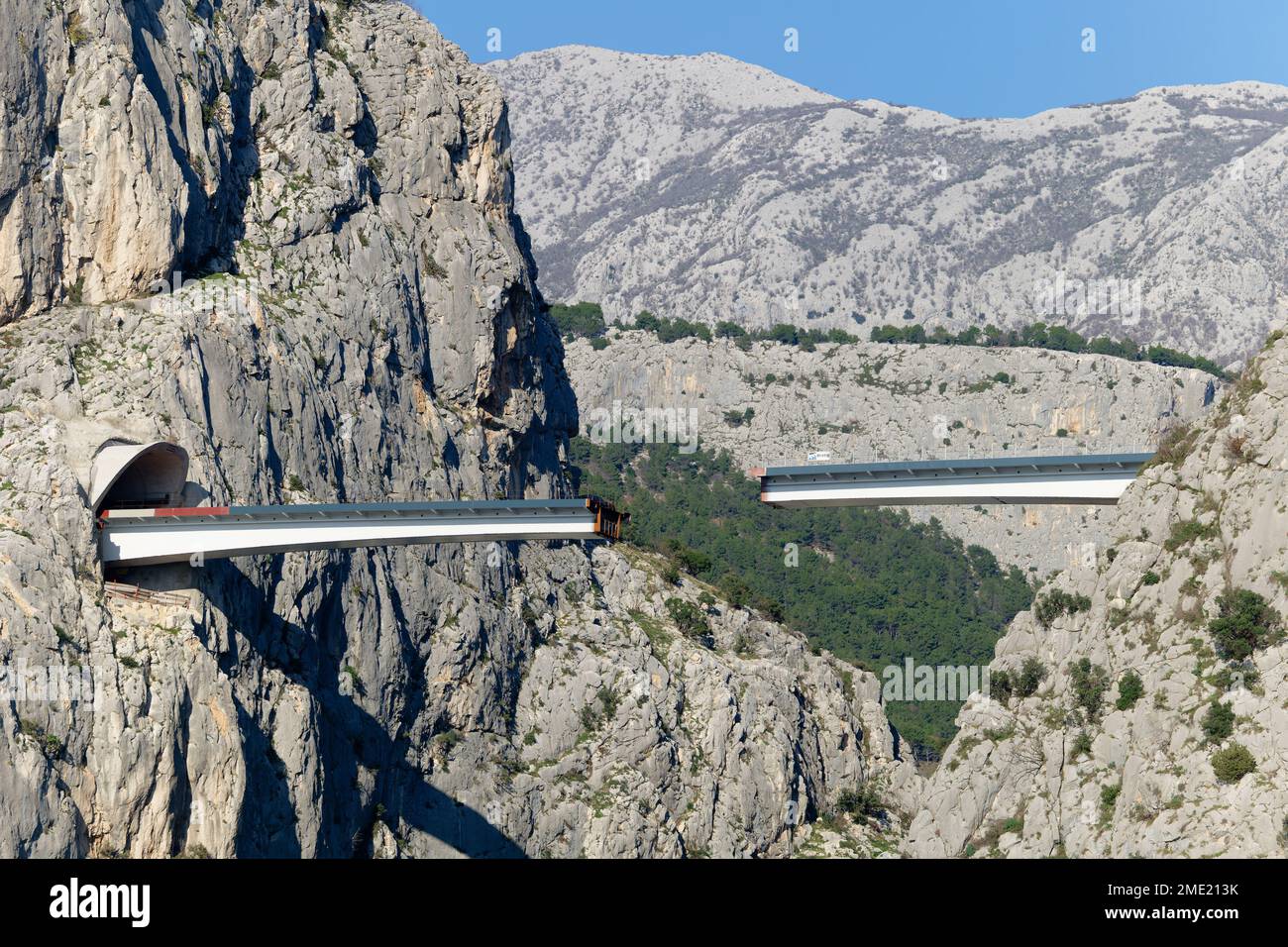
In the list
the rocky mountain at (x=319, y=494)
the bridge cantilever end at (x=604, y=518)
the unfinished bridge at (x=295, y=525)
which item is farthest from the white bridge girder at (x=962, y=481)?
the rocky mountain at (x=319, y=494)

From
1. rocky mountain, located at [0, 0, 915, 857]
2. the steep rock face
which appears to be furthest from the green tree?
rocky mountain, located at [0, 0, 915, 857]

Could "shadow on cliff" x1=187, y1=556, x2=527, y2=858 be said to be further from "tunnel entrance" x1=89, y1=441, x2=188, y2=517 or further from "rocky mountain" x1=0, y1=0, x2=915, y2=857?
"tunnel entrance" x1=89, y1=441, x2=188, y2=517

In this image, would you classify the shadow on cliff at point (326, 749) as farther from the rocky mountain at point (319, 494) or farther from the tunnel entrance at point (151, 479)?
the tunnel entrance at point (151, 479)

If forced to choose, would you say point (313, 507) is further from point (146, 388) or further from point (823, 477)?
point (823, 477)

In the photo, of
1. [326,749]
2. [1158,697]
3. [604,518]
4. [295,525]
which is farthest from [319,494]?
[1158,697]

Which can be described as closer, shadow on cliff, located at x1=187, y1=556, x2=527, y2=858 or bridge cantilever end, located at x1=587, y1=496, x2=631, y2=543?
bridge cantilever end, located at x1=587, y1=496, x2=631, y2=543

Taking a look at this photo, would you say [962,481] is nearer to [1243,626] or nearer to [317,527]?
[1243,626]
